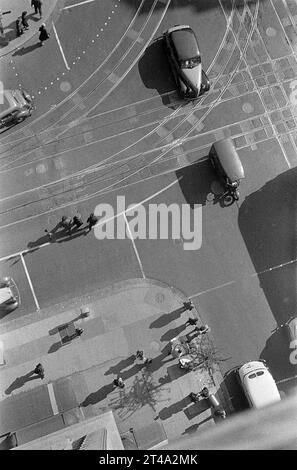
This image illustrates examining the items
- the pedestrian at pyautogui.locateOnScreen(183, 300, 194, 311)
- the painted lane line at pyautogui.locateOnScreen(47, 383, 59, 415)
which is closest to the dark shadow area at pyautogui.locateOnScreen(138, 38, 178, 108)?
the pedestrian at pyautogui.locateOnScreen(183, 300, 194, 311)

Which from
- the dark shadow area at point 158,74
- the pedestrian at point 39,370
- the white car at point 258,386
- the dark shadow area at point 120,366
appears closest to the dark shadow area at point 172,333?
the dark shadow area at point 120,366

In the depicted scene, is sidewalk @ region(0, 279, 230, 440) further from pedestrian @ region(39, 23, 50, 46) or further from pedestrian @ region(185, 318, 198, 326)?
pedestrian @ region(39, 23, 50, 46)

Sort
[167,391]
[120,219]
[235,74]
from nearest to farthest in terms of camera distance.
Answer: [167,391] < [120,219] < [235,74]

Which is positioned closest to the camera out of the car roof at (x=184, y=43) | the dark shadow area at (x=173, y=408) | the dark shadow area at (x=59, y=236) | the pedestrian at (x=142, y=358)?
the dark shadow area at (x=173, y=408)

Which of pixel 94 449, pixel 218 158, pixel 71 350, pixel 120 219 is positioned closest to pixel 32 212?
pixel 120 219

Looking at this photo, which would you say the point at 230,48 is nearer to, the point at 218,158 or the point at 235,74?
the point at 235,74

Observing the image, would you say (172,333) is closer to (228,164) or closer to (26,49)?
(228,164)

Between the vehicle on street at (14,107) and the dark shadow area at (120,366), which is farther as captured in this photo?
the vehicle on street at (14,107)

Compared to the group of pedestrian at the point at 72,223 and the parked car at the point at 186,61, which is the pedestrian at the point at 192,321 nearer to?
the group of pedestrian at the point at 72,223
